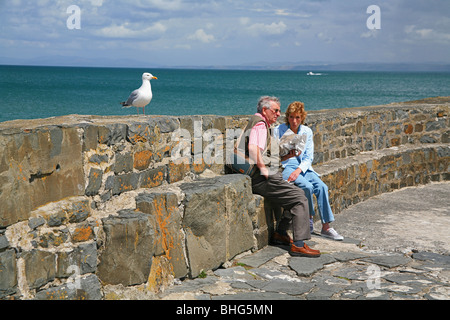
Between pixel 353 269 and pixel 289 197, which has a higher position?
pixel 289 197

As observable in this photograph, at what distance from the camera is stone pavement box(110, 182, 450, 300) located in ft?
14.2

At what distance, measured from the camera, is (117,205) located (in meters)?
4.24

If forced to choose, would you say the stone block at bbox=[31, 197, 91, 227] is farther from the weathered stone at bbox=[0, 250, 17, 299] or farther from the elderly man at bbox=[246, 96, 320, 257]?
the elderly man at bbox=[246, 96, 320, 257]

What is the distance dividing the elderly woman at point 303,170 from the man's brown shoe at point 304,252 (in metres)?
0.79

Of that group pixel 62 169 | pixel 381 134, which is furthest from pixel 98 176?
pixel 381 134

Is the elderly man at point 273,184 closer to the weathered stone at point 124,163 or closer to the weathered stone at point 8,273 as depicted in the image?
the weathered stone at point 124,163

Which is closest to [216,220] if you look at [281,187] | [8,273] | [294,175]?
[281,187]

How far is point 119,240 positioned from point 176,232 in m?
0.65

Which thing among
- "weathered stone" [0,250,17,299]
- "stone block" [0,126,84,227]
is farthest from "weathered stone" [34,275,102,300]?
"stone block" [0,126,84,227]

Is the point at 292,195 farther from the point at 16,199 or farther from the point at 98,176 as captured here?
the point at 16,199

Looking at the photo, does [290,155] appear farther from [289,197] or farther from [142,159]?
[142,159]

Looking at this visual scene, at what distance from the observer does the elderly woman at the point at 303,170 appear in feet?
19.9

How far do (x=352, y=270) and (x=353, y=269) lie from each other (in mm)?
35

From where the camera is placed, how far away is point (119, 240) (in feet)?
13.0
